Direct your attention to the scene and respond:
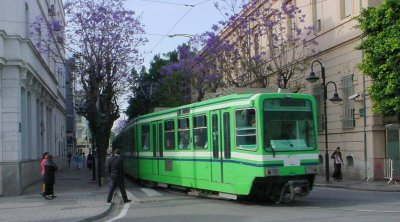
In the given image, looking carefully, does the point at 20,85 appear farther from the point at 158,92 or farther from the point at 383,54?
the point at 158,92

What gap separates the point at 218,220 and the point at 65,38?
1746cm

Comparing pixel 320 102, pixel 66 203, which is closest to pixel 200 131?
pixel 66 203

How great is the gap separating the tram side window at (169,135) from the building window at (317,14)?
47.0 feet

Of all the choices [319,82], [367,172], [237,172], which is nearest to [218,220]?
[237,172]

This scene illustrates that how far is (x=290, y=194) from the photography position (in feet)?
48.2

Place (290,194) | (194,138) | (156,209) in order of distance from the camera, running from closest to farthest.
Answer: (290,194) < (156,209) < (194,138)

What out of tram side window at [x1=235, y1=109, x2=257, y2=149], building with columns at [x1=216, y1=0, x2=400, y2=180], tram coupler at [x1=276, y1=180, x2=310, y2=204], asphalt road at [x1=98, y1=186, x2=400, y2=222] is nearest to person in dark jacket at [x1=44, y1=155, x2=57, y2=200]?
asphalt road at [x1=98, y1=186, x2=400, y2=222]

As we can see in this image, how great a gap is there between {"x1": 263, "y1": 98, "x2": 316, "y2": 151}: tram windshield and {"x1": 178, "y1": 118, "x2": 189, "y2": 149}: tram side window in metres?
4.21

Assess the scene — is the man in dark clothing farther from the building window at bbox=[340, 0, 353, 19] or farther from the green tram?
the building window at bbox=[340, 0, 353, 19]

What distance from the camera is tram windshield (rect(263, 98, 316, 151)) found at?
14.5 meters

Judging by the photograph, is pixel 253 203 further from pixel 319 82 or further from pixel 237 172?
pixel 319 82

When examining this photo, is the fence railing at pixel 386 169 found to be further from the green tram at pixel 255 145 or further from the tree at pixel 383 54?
the green tram at pixel 255 145

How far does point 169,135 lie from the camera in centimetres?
1986

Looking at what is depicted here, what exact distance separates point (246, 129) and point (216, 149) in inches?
63.7
